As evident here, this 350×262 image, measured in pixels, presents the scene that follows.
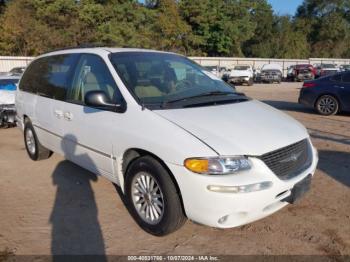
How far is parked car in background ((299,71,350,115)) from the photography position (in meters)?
10.5

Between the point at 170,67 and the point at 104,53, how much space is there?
82 centimetres

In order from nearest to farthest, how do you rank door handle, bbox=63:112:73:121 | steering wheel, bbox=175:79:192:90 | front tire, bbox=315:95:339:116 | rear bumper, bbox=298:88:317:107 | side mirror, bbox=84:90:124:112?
side mirror, bbox=84:90:124:112 → steering wheel, bbox=175:79:192:90 → door handle, bbox=63:112:73:121 → front tire, bbox=315:95:339:116 → rear bumper, bbox=298:88:317:107

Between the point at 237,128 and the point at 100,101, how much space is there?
1.42m

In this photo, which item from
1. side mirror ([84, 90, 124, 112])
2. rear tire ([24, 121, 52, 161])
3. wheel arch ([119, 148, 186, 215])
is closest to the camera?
wheel arch ([119, 148, 186, 215])

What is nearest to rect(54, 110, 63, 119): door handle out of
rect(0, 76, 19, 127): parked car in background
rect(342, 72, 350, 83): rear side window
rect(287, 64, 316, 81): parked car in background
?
rect(0, 76, 19, 127): parked car in background

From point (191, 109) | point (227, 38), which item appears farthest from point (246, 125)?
point (227, 38)

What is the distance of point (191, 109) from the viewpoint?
368 cm

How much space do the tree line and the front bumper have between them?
18.3 m

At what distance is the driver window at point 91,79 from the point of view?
402cm

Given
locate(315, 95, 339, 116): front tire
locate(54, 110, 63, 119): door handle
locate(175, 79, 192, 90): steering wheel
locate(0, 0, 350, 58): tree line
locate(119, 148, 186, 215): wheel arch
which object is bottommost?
locate(315, 95, 339, 116): front tire

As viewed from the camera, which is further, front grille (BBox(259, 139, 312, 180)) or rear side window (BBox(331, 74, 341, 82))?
rear side window (BBox(331, 74, 341, 82))

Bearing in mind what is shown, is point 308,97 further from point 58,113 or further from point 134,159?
point 134,159

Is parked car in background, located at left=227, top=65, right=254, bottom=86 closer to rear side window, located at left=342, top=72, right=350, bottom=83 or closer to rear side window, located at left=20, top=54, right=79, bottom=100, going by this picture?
rear side window, located at left=342, top=72, right=350, bottom=83

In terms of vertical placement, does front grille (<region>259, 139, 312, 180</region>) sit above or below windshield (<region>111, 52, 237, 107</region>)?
below
